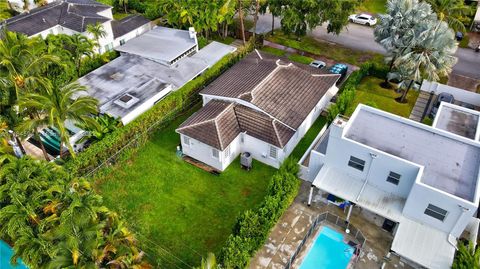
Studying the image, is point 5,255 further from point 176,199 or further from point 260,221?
point 260,221

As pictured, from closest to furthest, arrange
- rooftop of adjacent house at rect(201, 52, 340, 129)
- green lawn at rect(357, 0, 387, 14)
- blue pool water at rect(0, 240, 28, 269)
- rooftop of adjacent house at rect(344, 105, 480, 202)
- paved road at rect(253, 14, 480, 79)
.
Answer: rooftop of adjacent house at rect(344, 105, 480, 202) < blue pool water at rect(0, 240, 28, 269) < rooftop of adjacent house at rect(201, 52, 340, 129) < paved road at rect(253, 14, 480, 79) < green lawn at rect(357, 0, 387, 14)

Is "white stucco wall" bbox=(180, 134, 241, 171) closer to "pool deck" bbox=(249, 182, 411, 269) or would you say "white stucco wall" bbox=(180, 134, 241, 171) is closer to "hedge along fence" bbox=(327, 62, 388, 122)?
"pool deck" bbox=(249, 182, 411, 269)

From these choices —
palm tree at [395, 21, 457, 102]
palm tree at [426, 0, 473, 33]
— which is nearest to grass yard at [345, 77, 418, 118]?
palm tree at [395, 21, 457, 102]

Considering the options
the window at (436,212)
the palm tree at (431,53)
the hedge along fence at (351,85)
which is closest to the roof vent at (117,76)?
the hedge along fence at (351,85)

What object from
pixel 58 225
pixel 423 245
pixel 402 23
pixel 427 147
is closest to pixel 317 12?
pixel 402 23

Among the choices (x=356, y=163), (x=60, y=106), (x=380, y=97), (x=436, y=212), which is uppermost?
(x=60, y=106)

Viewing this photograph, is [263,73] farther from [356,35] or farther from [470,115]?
[356,35]
